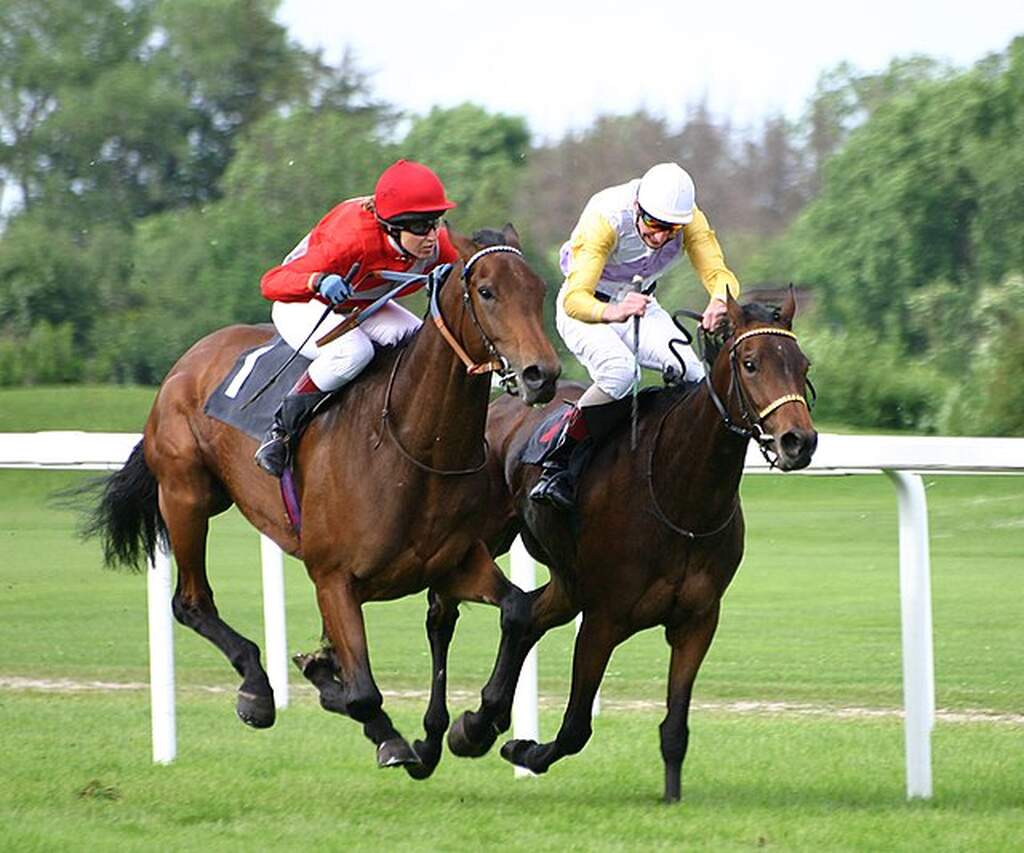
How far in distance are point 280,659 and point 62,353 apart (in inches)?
838

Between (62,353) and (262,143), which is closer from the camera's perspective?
(62,353)

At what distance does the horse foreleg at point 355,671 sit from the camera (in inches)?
230

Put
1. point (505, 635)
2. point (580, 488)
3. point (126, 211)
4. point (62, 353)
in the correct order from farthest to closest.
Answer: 1. point (126, 211)
2. point (62, 353)
3. point (580, 488)
4. point (505, 635)

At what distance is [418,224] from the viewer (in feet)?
20.0

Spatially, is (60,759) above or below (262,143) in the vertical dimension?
below

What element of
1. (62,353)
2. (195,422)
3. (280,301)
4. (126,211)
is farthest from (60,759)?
(126,211)

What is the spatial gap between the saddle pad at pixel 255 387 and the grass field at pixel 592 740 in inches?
46.0

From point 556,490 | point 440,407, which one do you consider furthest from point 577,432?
point 440,407

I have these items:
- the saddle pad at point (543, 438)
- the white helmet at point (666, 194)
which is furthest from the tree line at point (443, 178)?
the white helmet at point (666, 194)

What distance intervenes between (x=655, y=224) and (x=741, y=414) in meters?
0.77

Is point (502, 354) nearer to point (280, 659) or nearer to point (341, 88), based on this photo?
point (280, 659)

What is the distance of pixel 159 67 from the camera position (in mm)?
40344

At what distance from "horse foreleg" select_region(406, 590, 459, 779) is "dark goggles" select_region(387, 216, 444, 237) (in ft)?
3.69

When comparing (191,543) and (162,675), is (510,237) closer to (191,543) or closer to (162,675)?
(191,543)
